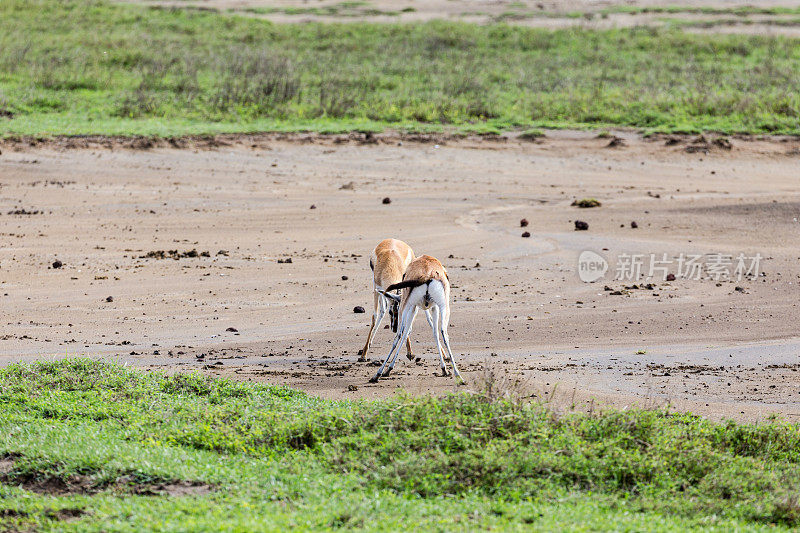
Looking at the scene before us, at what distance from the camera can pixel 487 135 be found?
2131 cm

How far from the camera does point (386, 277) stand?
1000 centimetres

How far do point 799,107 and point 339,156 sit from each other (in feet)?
37.1

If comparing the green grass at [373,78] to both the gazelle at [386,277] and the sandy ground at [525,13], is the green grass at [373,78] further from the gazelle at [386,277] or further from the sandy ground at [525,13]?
the gazelle at [386,277]

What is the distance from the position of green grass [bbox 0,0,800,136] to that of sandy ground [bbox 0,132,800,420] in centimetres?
159

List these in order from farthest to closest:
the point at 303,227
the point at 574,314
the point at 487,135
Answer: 1. the point at 487,135
2. the point at 303,227
3. the point at 574,314

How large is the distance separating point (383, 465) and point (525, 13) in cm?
3966

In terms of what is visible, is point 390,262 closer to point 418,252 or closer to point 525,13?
point 418,252

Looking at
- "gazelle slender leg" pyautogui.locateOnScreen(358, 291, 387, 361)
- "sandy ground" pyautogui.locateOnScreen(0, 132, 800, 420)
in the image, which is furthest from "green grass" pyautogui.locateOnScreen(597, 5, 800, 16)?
"gazelle slender leg" pyautogui.locateOnScreen(358, 291, 387, 361)

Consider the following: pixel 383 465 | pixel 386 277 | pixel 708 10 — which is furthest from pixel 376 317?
pixel 708 10

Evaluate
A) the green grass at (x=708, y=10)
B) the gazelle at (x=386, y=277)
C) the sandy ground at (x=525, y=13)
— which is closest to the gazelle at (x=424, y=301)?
the gazelle at (x=386, y=277)

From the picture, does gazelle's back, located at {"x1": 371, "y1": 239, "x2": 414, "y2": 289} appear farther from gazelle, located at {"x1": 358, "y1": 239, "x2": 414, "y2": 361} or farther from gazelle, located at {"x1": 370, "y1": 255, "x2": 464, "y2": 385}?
gazelle, located at {"x1": 370, "y1": 255, "x2": 464, "y2": 385}

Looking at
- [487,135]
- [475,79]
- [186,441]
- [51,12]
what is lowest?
[186,441]

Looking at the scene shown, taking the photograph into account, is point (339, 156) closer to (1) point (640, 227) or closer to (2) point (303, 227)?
(2) point (303, 227)

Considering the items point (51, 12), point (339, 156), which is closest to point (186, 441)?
point (339, 156)
